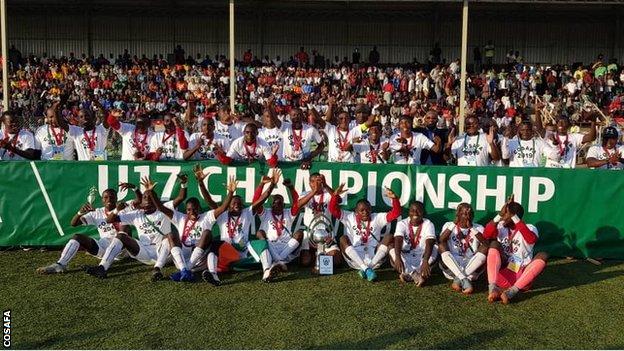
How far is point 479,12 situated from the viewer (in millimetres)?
33781

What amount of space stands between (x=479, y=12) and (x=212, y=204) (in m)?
28.6

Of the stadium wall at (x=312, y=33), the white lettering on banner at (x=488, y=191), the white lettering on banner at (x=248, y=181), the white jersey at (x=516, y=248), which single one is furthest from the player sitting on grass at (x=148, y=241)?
the stadium wall at (x=312, y=33)

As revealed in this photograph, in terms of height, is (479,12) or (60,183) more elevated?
(479,12)

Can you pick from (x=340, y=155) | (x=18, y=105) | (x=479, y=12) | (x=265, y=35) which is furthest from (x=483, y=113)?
(x=18, y=105)

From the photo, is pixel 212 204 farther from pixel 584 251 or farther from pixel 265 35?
pixel 265 35

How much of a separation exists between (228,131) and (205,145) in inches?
27.1

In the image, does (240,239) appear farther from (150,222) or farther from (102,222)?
(102,222)

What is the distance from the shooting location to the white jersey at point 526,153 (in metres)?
9.73

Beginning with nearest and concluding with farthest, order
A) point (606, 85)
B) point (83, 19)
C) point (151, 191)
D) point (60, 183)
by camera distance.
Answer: point (151, 191) < point (60, 183) < point (606, 85) < point (83, 19)

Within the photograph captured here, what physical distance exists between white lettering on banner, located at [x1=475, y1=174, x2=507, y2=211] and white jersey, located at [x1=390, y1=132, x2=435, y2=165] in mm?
1097

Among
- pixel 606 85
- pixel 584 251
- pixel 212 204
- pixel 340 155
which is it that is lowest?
pixel 584 251

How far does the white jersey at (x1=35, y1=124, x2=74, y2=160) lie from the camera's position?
9.90 meters

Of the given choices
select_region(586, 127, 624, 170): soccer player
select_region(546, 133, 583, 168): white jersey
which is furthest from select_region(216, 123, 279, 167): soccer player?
select_region(586, 127, 624, 170): soccer player

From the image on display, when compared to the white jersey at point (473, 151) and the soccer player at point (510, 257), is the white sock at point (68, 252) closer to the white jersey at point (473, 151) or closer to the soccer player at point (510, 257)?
the soccer player at point (510, 257)
